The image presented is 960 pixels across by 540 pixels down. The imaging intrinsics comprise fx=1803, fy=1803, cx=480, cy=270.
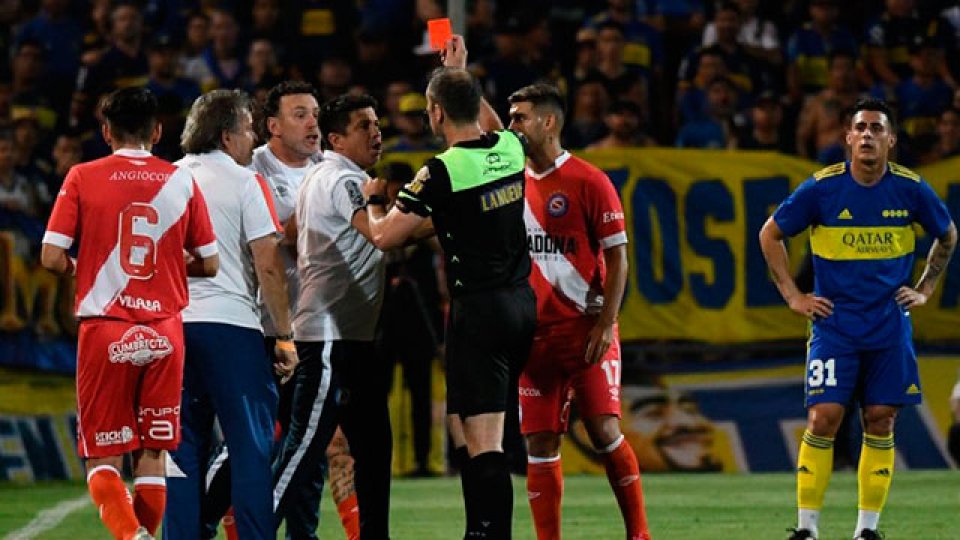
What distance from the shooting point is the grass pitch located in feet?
35.0

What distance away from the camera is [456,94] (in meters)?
7.80

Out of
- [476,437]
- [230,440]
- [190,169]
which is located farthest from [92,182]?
[476,437]

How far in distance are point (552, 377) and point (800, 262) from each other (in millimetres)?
6260

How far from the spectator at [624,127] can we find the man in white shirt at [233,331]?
746 cm

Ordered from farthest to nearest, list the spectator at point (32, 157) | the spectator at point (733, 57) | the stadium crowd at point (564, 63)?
the spectator at point (733, 57) < the stadium crowd at point (564, 63) < the spectator at point (32, 157)

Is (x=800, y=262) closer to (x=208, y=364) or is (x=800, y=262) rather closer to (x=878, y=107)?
(x=878, y=107)

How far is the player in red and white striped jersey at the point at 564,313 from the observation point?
8836 millimetres

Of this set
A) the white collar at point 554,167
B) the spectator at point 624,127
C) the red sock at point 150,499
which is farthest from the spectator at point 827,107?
the red sock at point 150,499

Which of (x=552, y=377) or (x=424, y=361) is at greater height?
(x=552, y=377)

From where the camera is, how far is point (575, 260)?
29.4ft

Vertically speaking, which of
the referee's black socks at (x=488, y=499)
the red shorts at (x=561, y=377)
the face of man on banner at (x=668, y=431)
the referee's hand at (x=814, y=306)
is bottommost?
the face of man on banner at (x=668, y=431)

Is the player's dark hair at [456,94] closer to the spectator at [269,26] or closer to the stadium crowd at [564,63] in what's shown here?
the stadium crowd at [564,63]

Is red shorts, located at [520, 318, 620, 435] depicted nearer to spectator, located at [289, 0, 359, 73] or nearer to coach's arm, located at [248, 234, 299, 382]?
coach's arm, located at [248, 234, 299, 382]

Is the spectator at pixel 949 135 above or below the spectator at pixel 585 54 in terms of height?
below
